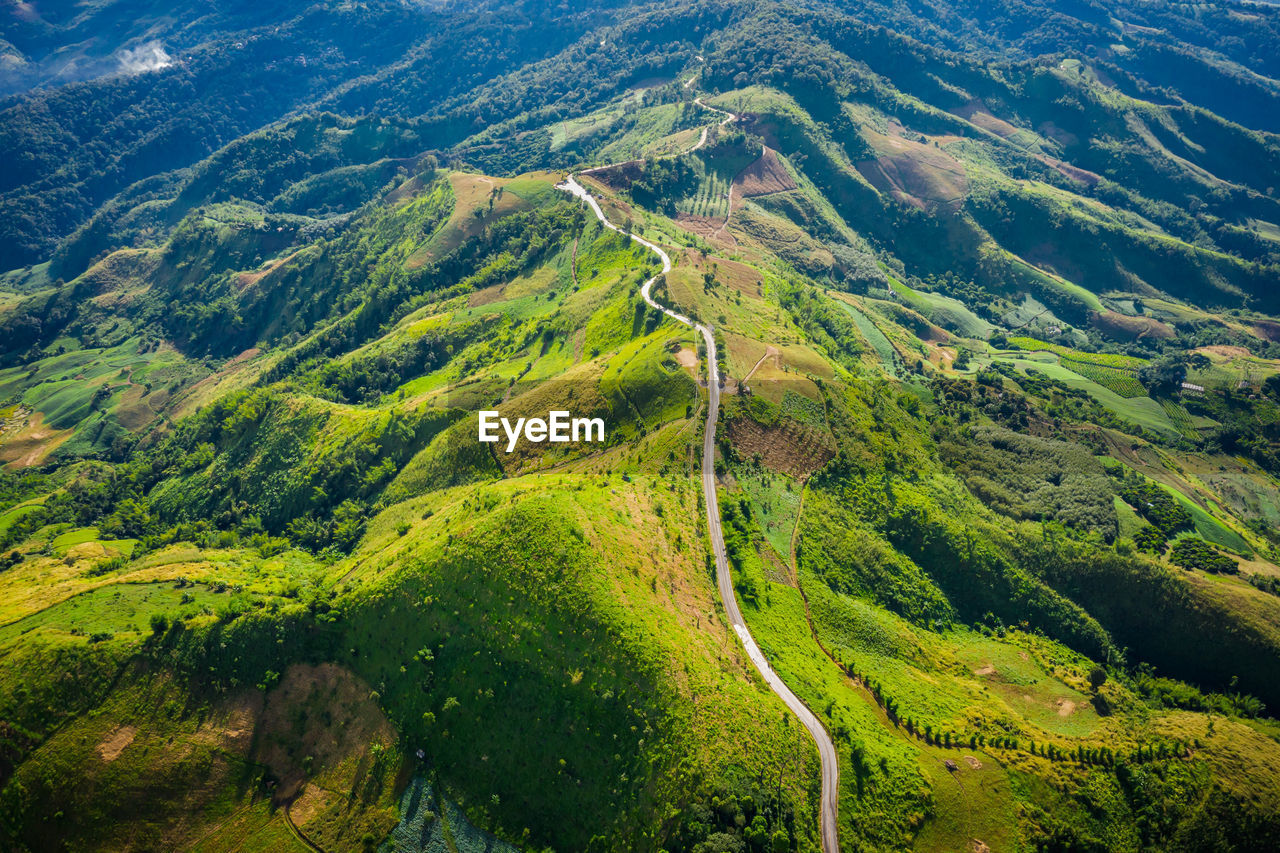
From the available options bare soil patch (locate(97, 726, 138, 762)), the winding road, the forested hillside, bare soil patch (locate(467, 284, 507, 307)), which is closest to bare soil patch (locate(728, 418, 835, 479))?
the forested hillside

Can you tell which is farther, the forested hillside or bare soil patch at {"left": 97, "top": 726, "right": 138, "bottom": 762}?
→ bare soil patch at {"left": 97, "top": 726, "right": 138, "bottom": 762}

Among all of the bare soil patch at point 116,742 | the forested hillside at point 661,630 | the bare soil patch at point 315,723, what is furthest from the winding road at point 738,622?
the bare soil patch at point 116,742

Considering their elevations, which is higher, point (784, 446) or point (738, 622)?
point (784, 446)

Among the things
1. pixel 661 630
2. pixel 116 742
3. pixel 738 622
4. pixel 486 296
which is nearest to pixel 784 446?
pixel 738 622

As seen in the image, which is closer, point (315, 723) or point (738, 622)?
point (315, 723)

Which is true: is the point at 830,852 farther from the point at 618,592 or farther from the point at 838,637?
the point at 618,592

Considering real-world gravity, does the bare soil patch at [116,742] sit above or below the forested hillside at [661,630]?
below

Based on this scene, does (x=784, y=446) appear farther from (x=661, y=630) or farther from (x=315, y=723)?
(x=315, y=723)

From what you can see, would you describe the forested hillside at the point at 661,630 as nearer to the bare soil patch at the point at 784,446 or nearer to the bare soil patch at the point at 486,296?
the bare soil patch at the point at 784,446

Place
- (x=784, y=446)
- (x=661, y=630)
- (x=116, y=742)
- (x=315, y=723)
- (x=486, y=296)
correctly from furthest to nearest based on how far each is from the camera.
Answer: (x=486, y=296) → (x=784, y=446) → (x=315, y=723) → (x=116, y=742) → (x=661, y=630)

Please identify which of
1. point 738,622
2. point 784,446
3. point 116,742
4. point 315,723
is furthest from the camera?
point 784,446

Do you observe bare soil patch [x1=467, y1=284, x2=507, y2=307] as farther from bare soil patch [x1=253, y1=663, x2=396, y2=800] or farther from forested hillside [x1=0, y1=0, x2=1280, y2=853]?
bare soil patch [x1=253, y1=663, x2=396, y2=800]
